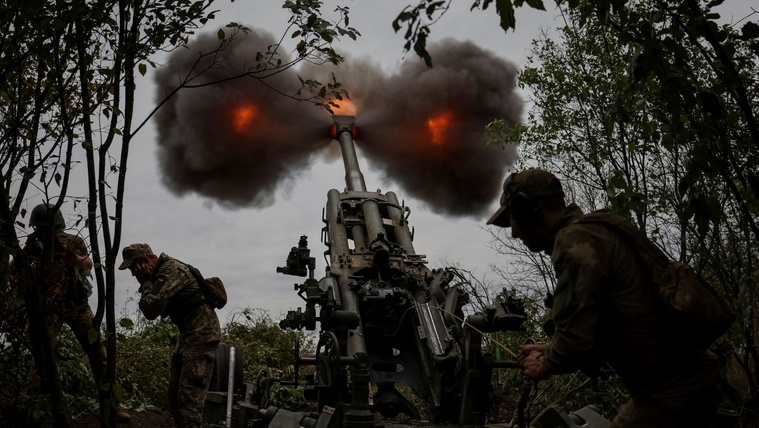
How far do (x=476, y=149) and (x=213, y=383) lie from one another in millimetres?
7091

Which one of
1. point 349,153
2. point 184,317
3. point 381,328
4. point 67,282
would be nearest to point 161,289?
point 184,317

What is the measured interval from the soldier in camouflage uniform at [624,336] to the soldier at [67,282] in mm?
2623

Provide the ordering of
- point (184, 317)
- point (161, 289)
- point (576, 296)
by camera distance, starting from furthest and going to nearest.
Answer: point (184, 317) → point (161, 289) → point (576, 296)

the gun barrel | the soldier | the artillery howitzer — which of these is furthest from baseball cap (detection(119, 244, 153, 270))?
the gun barrel

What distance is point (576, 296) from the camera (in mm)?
2973

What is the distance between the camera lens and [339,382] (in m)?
6.14

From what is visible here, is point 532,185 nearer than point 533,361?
No

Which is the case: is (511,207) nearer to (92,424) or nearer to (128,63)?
(128,63)

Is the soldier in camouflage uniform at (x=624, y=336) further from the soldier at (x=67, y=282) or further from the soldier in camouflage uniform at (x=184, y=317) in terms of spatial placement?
the soldier in camouflage uniform at (x=184, y=317)

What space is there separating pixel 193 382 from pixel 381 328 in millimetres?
2078

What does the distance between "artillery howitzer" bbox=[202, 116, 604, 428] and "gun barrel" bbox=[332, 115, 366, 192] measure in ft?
1.63

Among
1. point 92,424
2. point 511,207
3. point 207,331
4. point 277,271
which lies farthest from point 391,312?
point 511,207

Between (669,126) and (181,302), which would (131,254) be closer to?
(181,302)

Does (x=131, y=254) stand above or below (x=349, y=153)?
below
